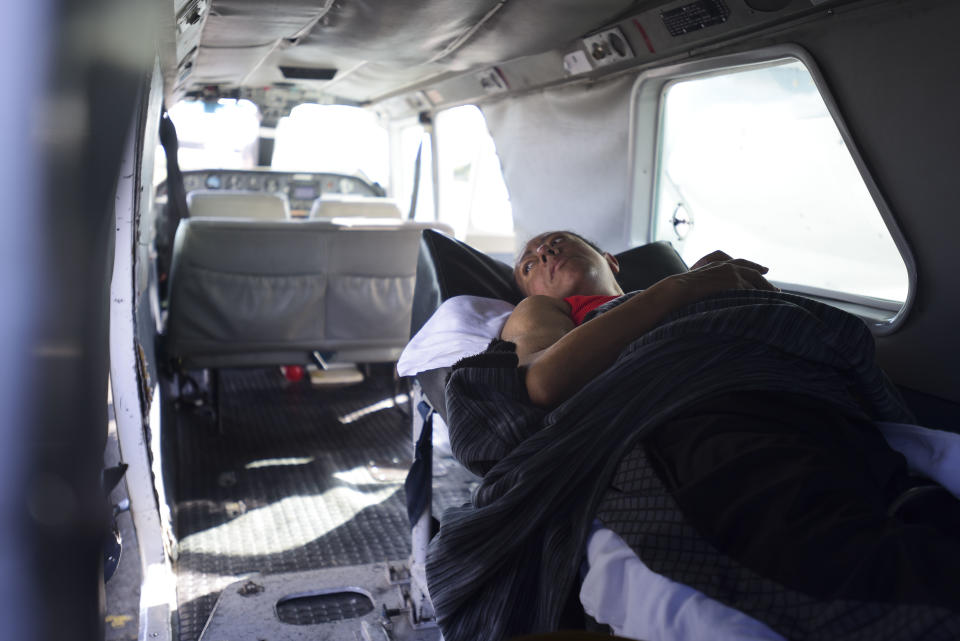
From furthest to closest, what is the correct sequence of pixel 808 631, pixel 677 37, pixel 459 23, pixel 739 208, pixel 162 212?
pixel 162 212 < pixel 739 208 < pixel 459 23 < pixel 677 37 < pixel 808 631

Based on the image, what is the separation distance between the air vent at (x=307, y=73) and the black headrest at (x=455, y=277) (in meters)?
3.03

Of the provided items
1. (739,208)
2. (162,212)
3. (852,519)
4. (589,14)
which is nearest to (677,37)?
(589,14)

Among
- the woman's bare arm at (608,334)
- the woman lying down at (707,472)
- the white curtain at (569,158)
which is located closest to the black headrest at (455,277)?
the woman lying down at (707,472)

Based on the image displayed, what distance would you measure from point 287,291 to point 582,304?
2340 mm

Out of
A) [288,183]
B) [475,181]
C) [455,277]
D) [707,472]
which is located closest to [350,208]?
[475,181]

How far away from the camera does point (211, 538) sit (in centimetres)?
329

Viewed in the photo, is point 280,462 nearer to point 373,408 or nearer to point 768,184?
point 373,408

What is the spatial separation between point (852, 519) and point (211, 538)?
2714 mm

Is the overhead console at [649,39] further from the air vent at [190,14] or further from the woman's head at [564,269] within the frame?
the air vent at [190,14]

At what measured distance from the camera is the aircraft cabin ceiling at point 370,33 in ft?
10.3

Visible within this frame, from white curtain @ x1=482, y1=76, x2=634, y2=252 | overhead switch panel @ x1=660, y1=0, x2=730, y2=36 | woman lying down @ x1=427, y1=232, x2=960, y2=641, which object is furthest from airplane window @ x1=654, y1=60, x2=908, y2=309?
woman lying down @ x1=427, y1=232, x2=960, y2=641

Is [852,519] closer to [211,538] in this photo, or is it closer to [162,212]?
[211,538]

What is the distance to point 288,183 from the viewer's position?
7.57 m

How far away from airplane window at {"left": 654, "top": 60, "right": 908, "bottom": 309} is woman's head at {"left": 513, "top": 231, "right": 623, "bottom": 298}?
1.02 m
